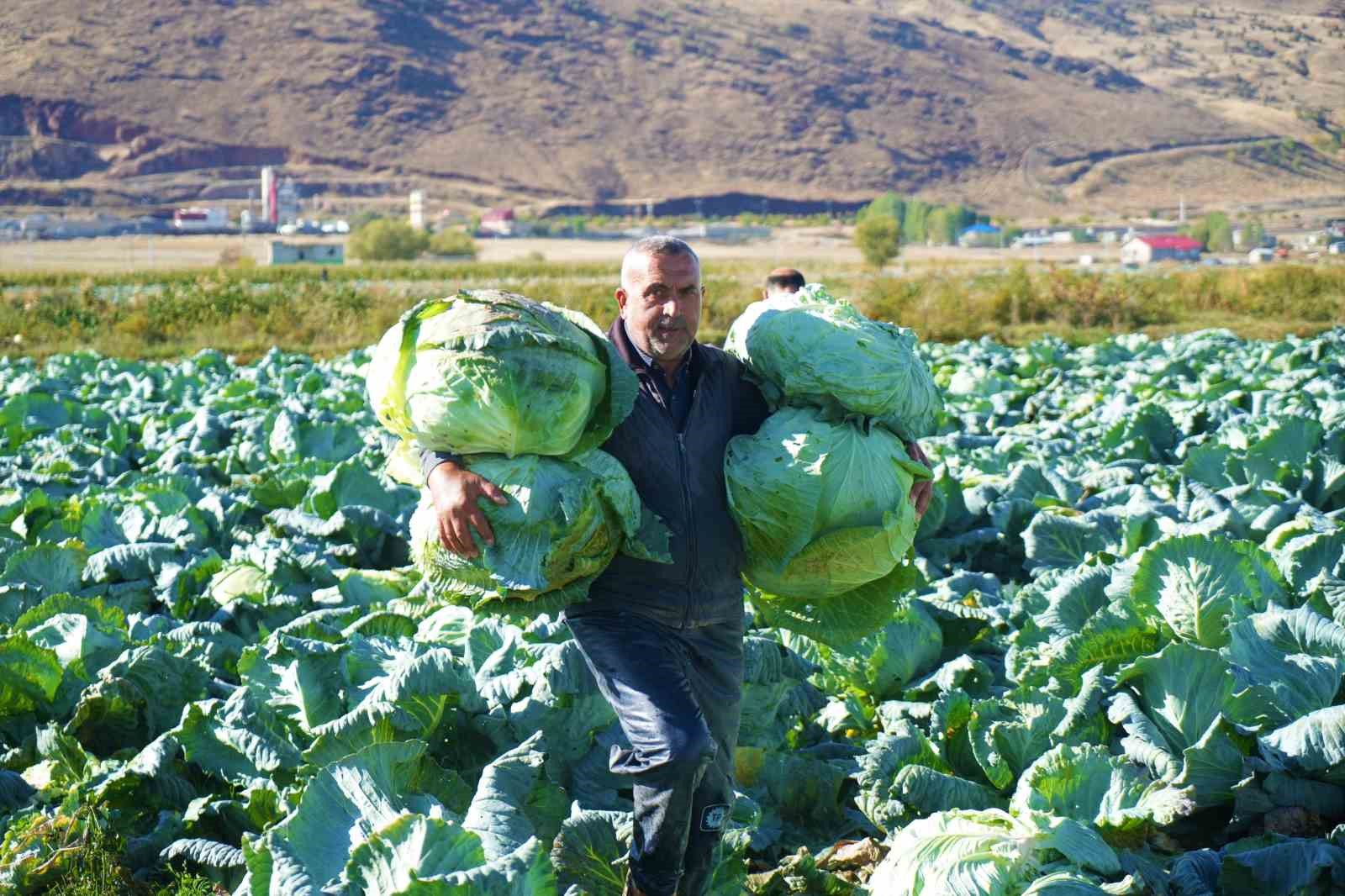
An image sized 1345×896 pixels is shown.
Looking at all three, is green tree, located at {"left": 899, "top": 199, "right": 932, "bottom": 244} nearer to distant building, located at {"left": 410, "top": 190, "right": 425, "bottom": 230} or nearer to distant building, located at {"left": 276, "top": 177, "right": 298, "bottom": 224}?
distant building, located at {"left": 410, "top": 190, "right": 425, "bottom": 230}

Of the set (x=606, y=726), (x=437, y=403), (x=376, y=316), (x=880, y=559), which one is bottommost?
(x=376, y=316)

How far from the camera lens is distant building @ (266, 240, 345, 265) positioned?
212 feet

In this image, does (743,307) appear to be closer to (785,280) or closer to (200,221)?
(785,280)

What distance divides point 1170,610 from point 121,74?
468 feet

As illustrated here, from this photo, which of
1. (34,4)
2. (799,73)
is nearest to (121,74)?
(34,4)

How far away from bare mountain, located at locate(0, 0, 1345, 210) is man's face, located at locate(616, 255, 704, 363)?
120002 millimetres

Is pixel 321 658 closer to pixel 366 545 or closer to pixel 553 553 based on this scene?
pixel 553 553

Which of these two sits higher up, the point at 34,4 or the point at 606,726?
the point at 34,4

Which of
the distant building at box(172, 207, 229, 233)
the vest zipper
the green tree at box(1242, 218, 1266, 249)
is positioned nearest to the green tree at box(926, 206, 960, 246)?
the green tree at box(1242, 218, 1266, 249)

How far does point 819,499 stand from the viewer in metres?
3.34

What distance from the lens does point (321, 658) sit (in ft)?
14.0

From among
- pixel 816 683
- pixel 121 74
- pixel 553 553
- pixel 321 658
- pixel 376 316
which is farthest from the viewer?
pixel 121 74

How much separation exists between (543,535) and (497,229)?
10566 centimetres

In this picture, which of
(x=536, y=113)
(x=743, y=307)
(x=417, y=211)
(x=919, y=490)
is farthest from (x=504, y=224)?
(x=919, y=490)
